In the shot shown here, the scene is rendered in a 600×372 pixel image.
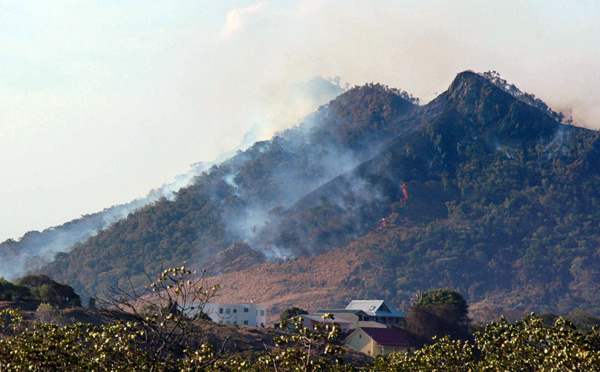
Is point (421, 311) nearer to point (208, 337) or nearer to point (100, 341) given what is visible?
point (208, 337)

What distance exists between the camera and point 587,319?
144000 mm

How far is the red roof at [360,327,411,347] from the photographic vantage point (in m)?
111

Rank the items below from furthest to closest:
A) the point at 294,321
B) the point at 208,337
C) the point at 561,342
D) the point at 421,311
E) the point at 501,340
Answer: the point at 421,311
the point at 208,337
the point at 501,340
the point at 561,342
the point at 294,321

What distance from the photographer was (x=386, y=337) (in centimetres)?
11475

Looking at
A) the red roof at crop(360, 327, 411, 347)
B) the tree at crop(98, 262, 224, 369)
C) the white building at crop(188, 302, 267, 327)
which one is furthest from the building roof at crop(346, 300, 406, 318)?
the tree at crop(98, 262, 224, 369)

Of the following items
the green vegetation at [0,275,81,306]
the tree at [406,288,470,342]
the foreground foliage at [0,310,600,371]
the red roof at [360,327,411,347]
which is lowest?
the tree at [406,288,470,342]

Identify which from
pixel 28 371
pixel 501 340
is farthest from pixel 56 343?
pixel 501 340

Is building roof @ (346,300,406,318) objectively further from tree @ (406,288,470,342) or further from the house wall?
the house wall

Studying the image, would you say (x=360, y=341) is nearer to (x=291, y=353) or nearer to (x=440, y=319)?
(x=440, y=319)

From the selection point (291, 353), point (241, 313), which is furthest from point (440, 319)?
point (291, 353)

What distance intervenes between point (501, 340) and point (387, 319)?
102151 millimetres

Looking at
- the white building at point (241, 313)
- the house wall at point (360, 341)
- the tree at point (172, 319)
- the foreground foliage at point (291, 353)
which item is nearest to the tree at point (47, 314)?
the house wall at point (360, 341)

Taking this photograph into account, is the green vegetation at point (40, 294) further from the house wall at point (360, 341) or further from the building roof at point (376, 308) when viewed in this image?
the building roof at point (376, 308)

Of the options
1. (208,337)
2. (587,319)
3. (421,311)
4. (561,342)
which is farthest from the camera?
(587,319)
